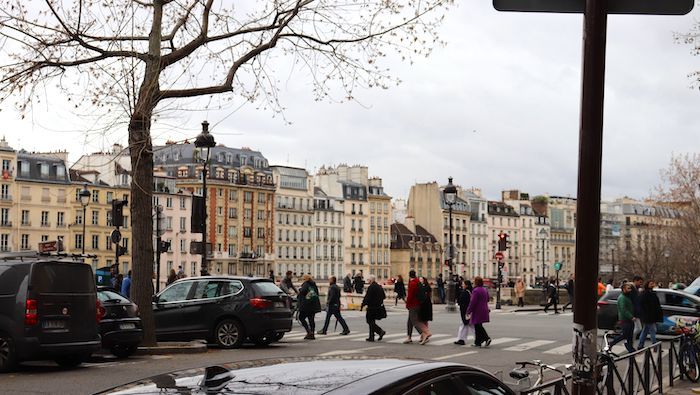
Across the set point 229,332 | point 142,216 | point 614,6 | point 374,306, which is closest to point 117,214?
point 374,306

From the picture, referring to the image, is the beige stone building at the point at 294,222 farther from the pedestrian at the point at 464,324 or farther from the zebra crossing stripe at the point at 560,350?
the zebra crossing stripe at the point at 560,350

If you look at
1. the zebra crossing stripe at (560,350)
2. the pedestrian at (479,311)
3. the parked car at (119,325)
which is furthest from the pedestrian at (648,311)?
the parked car at (119,325)

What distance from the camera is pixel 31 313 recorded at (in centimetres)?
1597

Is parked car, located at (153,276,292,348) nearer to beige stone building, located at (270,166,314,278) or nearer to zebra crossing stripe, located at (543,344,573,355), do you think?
zebra crossing stripe, located at (543,344,573,355)

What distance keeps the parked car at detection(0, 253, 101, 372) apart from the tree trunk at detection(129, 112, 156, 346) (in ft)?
10.9

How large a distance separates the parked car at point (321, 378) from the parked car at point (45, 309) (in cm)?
1197

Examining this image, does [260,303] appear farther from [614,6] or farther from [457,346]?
[614,6]

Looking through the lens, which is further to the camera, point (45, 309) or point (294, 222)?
point (294, 222)

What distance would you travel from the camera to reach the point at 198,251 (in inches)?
1179

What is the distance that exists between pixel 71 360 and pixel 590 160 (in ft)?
42.0

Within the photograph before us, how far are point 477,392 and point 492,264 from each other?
173776mm

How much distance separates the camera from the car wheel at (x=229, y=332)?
2234 cm

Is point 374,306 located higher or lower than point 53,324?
lower

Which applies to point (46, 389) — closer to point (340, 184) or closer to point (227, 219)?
point (227, 219)
